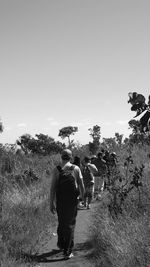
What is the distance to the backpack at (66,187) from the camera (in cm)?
610

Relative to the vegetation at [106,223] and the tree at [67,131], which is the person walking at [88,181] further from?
the tree at [67,131]

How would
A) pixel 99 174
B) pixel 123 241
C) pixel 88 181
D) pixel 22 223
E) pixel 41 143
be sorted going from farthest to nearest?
1. pixel 41 143
2. pixel 99 174
3. pixel 88 181
4. pixel 22 223
5. pixel 123 241

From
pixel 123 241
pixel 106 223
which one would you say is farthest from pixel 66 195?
pixel 123 241

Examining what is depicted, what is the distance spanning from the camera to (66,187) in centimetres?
609

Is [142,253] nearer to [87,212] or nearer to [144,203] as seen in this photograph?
[144,203]

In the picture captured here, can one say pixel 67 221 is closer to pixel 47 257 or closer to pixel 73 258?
pixel 73 258

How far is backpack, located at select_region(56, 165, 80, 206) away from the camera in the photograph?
20.0ft

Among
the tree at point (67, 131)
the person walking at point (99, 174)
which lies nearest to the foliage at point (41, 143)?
the tree at point (67, 131)

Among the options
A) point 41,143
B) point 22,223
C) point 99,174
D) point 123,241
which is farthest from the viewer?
point 41,143

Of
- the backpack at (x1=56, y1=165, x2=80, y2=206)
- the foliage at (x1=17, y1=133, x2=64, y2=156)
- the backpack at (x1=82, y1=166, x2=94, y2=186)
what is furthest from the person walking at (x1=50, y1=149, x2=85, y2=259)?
the foliage at (x1=17, y1=133, x2=64, y2=156)

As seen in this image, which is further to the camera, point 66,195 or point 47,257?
point 47,257

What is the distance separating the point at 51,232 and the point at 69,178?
7.99ft

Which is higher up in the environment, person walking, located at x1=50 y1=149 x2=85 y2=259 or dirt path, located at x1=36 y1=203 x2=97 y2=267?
person walking, located at x1=50 y1=149 x2=85 y2=259

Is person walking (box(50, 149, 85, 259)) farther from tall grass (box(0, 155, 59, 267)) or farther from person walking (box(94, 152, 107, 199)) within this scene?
person walking (box(94, 152, 107, 199))
